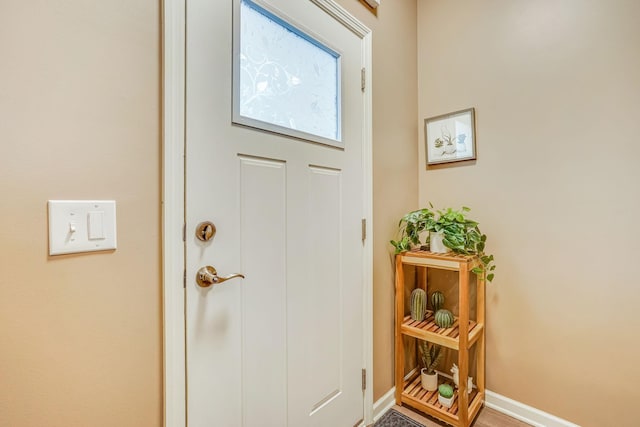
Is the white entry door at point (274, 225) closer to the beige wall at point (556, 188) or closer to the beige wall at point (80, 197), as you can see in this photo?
the beige wall at point (80, 197)

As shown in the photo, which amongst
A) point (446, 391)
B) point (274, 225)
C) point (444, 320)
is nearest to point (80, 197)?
point (274, 225)

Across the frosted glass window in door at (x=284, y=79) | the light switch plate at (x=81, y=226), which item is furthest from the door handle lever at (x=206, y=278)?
the frosted glass window in door at (x=284, y=79)

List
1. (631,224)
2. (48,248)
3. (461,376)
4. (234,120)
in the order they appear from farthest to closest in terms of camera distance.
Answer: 1. (461,376)
2. (631,224)
3. (234,120)
4. (48,248)

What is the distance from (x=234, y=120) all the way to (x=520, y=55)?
1544mm

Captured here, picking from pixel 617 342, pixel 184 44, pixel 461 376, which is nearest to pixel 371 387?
pixel 461 376

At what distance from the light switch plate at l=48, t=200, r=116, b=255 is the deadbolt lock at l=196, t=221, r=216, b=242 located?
0.20 metres

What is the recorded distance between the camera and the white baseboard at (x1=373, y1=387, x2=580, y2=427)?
1.34 metres

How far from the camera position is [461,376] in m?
1.30

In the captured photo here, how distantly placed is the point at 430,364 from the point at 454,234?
818 mm

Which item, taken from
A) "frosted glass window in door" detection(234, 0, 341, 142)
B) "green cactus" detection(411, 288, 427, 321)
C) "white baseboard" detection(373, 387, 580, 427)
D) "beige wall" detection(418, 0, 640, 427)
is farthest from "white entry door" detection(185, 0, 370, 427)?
"beige wall" detection(418, 0, 640, 427)

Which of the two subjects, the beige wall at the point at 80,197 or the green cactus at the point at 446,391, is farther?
the green cactus at the point at 446,391

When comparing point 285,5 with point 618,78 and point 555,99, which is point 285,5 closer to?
point 555,99

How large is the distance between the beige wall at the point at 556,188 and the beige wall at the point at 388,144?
0.25m

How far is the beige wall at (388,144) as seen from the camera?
1.47 meters
